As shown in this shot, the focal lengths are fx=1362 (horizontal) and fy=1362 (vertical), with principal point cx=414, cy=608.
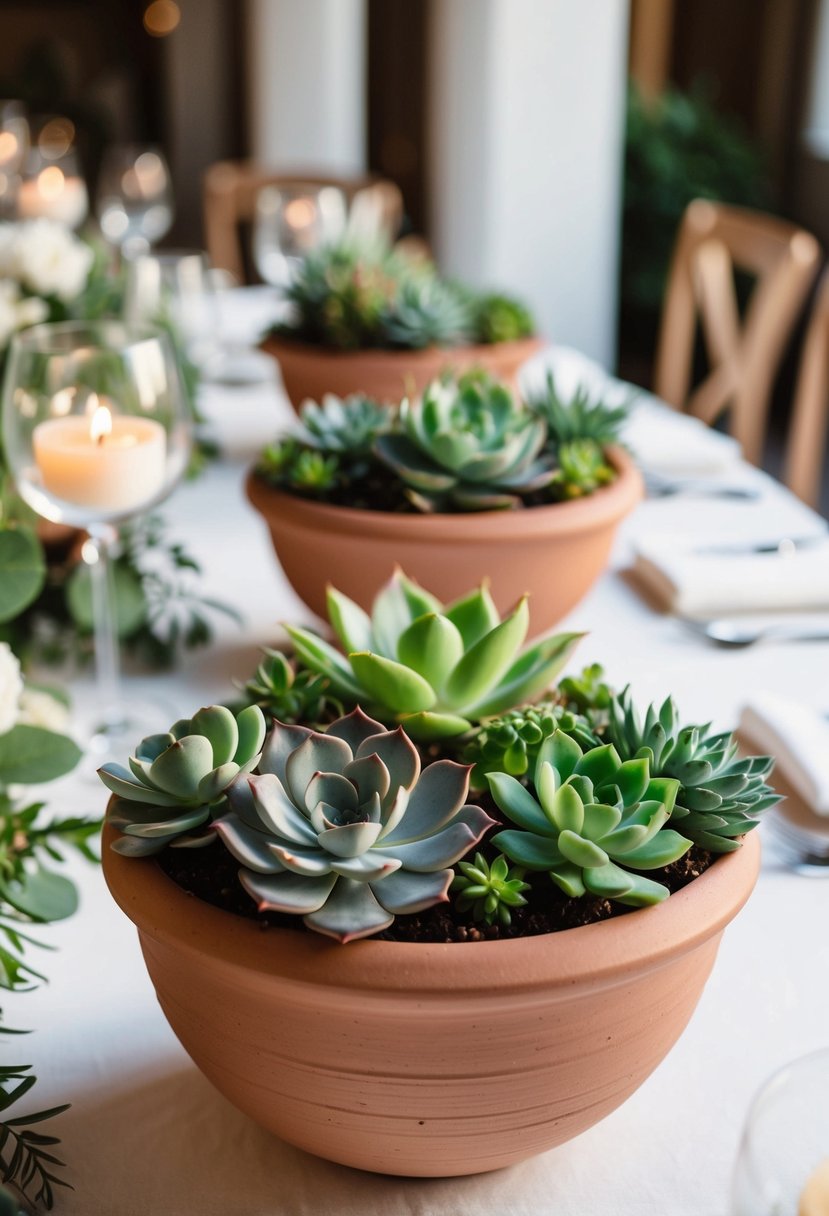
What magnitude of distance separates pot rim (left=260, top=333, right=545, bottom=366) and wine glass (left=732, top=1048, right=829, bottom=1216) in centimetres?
102

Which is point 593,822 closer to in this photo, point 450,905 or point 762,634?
point 450,905

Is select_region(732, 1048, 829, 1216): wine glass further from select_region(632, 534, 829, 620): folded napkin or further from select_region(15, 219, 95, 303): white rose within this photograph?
select_region(15, 219, 95, 303): white rose

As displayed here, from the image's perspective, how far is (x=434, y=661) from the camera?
24.4 inches

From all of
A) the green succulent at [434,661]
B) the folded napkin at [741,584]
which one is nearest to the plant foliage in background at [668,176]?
the folded napkin at [741,584]

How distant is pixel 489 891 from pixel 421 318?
1001 mm

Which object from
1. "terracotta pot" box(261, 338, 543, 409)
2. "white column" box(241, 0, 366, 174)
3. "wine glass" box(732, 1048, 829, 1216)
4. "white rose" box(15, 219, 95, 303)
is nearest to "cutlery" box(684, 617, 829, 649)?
"terracotta pot" box(261, 338, 543, 409)

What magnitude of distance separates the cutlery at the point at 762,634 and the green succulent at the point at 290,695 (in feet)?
1.64

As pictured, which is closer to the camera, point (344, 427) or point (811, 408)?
point (344, 427)

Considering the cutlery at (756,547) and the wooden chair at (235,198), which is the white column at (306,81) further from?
the cutlery at (756,547)

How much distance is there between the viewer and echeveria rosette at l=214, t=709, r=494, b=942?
1.54ft

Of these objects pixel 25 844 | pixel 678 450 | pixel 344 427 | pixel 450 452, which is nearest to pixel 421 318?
pixel 678 450

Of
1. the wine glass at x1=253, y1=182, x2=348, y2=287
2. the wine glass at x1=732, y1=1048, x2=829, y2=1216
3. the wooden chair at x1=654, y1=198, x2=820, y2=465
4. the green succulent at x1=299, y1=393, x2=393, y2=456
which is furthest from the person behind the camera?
the wooden chair at x1=654, y1=198, x2=820, y2=465

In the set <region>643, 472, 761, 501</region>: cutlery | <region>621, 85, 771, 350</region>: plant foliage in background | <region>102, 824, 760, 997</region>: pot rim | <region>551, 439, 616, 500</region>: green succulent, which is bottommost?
<region>621, 85, 771, 350</region>: plant foliage in background

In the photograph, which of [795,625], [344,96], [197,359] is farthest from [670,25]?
[795,625]
